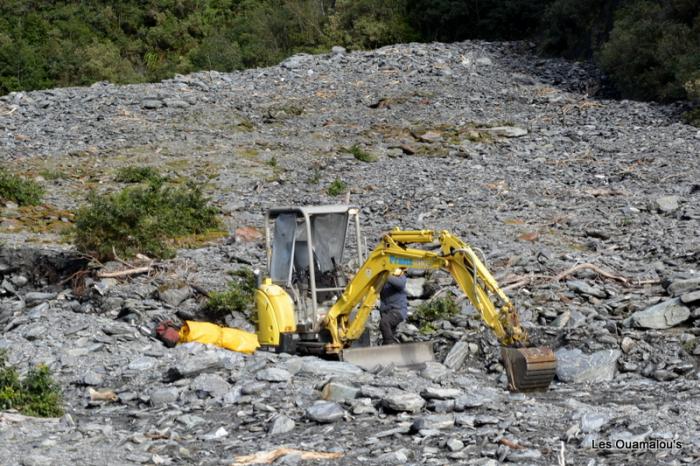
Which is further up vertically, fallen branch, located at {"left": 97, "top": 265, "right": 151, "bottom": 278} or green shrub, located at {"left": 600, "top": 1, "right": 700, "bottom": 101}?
green shrub, located at {"left": 600, "top": 1, "right": 700, "bottom": 101}

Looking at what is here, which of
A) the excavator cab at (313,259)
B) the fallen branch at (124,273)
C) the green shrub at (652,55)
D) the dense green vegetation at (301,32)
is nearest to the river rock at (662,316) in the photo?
the excavator cab at (313,259)

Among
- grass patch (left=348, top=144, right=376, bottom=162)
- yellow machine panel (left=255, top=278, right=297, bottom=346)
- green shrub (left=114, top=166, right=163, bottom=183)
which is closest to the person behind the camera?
yellow machine panel (left=255, top=278, right=297, bottom=346)

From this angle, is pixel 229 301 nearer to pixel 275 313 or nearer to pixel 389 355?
pixel 275 313

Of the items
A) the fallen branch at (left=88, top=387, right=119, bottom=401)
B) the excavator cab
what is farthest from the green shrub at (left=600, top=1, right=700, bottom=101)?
the fallen branch at (left=88, top=387, right=119, bottom=401)

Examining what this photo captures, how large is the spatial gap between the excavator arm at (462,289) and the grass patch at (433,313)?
155 cm

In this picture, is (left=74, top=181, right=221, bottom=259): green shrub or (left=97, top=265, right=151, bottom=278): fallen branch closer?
(left=97, top=265, right=151, bottom=278): fallen branch

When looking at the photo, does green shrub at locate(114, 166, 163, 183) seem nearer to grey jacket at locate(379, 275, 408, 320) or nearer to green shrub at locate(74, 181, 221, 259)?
green shrub at locate(74, 181, 221, 259)

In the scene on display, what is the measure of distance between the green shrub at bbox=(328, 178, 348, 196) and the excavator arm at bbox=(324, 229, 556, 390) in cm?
787

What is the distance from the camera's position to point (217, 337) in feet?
35.9

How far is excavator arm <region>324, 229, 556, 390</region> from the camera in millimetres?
8156

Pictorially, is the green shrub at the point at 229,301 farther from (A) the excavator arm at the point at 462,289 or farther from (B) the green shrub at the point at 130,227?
(A) the excavator arm at the point at 462,289

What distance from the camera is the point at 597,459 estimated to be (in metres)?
6.48

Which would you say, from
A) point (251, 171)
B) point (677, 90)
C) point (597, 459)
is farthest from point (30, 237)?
point (677, 90)

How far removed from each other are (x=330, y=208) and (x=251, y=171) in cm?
960
